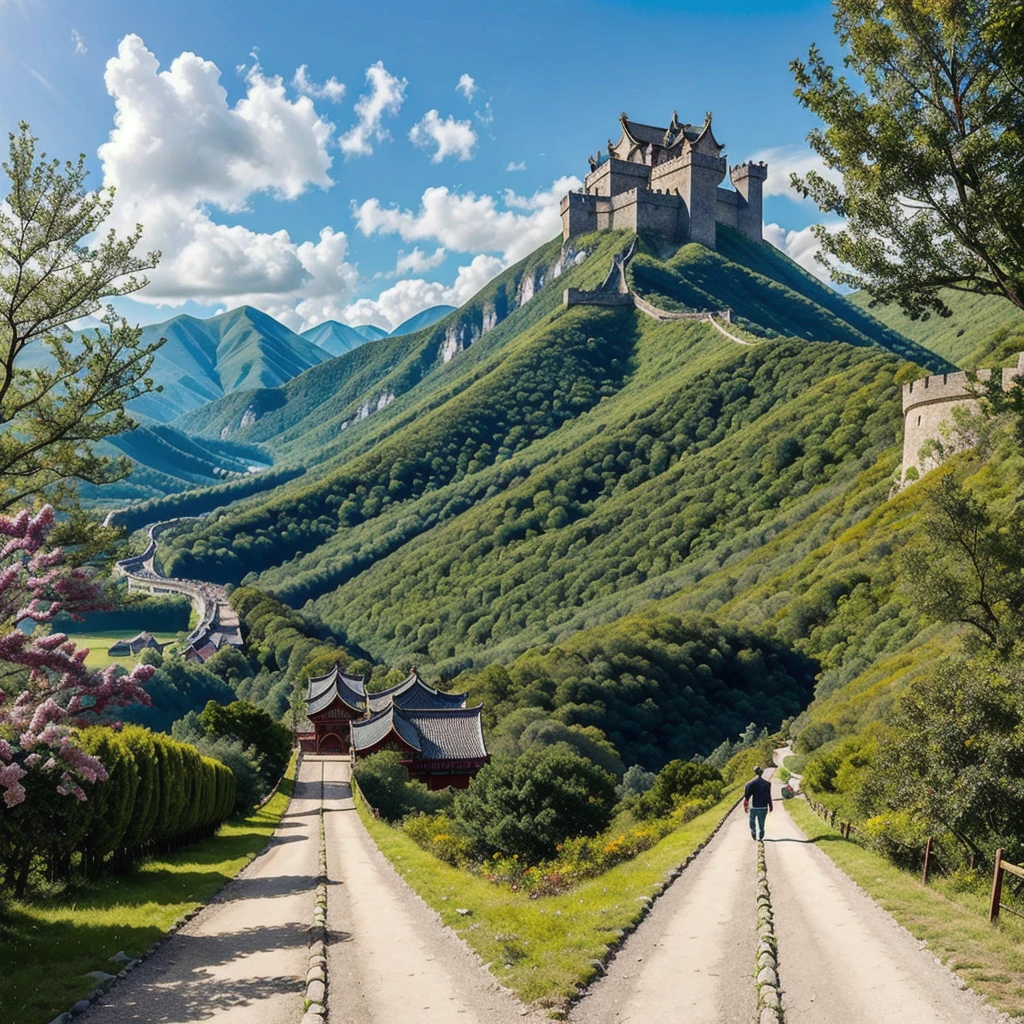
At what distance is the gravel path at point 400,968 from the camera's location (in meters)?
10.9

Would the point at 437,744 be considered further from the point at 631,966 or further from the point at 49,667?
the point at 49,667

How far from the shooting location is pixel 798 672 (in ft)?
203

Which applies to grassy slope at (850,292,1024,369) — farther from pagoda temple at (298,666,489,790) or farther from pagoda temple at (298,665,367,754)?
pagoda temple at (298,666,489,790)

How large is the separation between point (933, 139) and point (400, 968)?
15865 millimetres

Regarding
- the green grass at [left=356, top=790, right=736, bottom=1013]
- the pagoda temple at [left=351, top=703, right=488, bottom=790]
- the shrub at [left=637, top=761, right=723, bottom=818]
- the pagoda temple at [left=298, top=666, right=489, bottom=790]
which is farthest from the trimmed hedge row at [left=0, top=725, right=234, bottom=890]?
the pagoda temple at [left=351, top=703, right=488, bottom=790]

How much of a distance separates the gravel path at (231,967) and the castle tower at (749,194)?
186 metres

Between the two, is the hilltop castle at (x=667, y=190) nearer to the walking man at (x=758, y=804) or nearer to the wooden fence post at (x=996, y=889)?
the walking man at (x=758, y=804)

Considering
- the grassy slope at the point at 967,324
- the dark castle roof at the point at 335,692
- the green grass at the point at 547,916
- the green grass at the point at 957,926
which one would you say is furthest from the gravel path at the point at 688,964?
the grassy slope at the point at 967,324

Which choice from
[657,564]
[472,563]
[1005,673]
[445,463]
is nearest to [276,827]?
[1005,673]

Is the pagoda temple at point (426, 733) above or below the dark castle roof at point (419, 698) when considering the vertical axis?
below

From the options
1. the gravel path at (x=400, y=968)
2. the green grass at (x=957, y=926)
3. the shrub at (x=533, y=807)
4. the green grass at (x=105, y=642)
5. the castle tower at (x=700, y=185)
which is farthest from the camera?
the castle tower at (x=700, y=185)

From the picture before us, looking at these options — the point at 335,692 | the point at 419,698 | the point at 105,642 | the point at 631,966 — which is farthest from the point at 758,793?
the point at 105,642

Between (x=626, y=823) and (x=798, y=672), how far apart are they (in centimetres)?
3542

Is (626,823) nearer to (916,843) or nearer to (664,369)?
(916,843)
